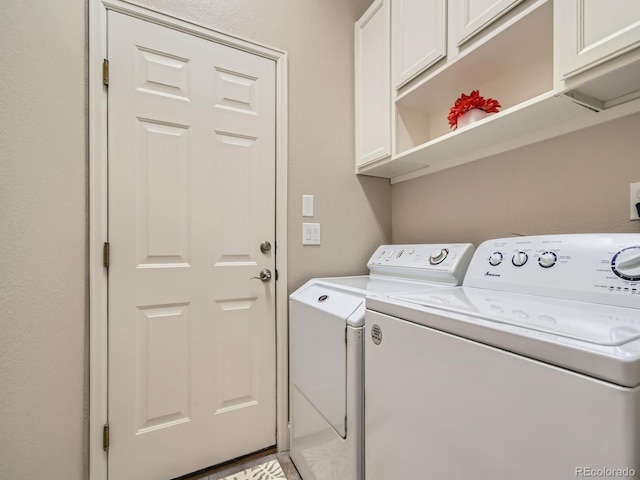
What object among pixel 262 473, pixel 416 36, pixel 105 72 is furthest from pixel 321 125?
pixel 262 473

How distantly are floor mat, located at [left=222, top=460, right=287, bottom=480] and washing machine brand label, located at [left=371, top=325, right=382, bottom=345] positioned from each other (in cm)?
98

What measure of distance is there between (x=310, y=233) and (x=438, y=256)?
696 millimetres

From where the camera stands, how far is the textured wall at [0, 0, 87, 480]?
106 centimetres

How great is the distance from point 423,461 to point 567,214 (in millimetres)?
1047

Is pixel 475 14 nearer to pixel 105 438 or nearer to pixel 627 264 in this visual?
pixel 627 264

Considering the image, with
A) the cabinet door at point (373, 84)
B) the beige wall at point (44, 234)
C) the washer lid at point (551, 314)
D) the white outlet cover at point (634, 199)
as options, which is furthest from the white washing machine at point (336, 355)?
the beige wall at point (44, 234)

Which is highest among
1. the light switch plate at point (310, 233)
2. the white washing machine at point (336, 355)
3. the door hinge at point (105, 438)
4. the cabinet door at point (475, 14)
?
the cabinet door at point (475, 14)

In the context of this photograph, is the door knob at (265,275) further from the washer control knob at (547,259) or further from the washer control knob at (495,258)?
the washer control knob at (547,259)

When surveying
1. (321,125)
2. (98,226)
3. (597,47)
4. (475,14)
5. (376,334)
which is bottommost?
(376,334)

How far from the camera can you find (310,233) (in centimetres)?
167

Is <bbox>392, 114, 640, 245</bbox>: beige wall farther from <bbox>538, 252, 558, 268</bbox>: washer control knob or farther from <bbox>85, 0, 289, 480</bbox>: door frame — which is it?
<bbox>85, 0, 289, 480</bbox>: door frame

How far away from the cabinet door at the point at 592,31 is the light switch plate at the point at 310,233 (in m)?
1.19

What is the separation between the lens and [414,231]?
1801 millimetres

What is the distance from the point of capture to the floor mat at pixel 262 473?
1.34 meters
